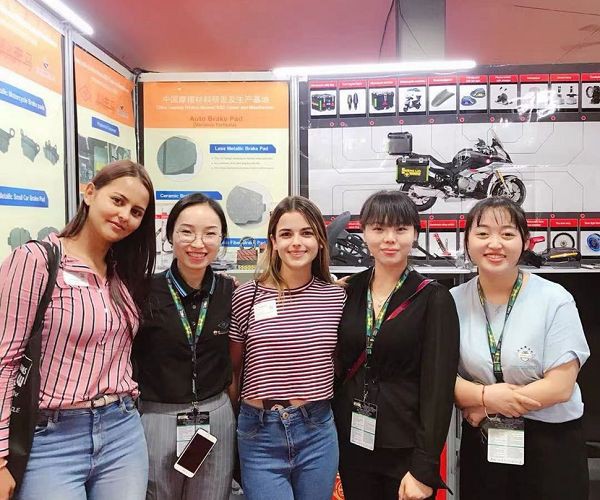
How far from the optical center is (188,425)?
5.32ft

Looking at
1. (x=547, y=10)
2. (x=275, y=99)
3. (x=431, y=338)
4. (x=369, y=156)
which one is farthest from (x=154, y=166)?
(x=547, y=10)

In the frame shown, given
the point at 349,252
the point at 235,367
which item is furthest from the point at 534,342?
the point at 349,252

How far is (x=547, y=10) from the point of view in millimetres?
4469

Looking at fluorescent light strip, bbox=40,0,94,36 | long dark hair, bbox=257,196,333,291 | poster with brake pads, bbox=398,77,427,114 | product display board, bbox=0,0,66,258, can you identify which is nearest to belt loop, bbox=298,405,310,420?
long dark hair, bbox=257,196,333,291

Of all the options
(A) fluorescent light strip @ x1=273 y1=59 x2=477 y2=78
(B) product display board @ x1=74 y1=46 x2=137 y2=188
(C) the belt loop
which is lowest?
(C) the belt loop

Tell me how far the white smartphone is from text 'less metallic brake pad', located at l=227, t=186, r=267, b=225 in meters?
1.83

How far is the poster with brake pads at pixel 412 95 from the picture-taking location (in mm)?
3117

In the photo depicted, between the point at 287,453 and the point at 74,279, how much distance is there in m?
0.89

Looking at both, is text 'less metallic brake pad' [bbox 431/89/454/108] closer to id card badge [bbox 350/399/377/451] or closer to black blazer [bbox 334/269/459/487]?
black blazer [bbox 334/269/459/487]

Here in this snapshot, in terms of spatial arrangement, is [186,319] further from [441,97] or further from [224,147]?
[441,97]

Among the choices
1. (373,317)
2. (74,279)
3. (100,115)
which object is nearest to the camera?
(74,279)

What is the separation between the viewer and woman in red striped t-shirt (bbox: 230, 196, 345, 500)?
1600 millimetres

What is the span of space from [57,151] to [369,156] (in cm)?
185

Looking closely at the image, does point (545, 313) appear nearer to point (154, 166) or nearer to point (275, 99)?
point (275, 99)
